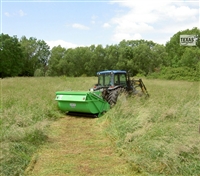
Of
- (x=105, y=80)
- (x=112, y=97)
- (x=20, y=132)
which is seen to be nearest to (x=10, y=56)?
(x=105, y=80)

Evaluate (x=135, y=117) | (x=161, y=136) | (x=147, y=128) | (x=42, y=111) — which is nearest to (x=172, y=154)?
(x=161, y=136)

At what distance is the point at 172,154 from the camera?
13.3 feet

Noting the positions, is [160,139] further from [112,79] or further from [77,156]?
[112,79]

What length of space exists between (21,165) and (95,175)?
4.32ft

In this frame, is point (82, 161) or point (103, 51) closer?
point (82, 161)

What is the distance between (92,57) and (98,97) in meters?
40.6

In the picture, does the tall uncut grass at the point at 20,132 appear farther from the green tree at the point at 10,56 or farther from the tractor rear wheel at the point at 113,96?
the green tree at the point at 10,56

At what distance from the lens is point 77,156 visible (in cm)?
488

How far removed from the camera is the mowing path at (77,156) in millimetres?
4188

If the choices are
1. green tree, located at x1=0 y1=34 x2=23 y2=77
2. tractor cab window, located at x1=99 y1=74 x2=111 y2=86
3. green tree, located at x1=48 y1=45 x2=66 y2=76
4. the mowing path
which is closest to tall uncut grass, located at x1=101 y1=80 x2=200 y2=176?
the mowing path

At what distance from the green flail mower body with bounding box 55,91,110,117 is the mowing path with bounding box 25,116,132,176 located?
151 centimetres

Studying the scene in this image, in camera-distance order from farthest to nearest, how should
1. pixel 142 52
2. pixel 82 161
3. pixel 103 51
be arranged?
1. pixel 103 51
2. pixel 142 52
3. pixel 82 161

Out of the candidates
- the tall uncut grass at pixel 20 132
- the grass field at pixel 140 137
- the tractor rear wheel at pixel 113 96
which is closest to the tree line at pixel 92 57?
Answer: the tractor rear wheel at pixel 113 96

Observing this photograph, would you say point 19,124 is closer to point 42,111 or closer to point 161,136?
point 42,111
